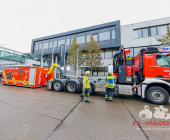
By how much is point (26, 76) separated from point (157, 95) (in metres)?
10.9

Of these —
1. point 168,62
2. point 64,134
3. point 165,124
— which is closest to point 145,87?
point 168,62

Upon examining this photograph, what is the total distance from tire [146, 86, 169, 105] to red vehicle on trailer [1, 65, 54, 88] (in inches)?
361

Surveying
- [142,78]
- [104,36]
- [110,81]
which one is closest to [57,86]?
[110,81]

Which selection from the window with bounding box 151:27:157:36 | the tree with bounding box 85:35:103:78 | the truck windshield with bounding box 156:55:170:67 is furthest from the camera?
the window with bounding box 151:27:157:36

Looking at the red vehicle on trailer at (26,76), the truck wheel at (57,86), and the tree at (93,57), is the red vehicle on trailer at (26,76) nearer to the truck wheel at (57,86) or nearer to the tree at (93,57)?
the truck wheel at (57,86)

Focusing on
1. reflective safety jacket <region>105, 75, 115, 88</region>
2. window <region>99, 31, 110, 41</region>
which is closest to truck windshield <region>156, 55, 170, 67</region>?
reflective safety jacket <region>105, 75, 115, 88</region>

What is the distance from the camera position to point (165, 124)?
2.43 m

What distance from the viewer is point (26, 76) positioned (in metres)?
8.63

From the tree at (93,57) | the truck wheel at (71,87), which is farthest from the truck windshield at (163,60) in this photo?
the tree at (93,57)

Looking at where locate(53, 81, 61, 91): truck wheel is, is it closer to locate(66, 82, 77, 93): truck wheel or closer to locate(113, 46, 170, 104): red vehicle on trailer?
locate(66, 82, 77, 93): truck wheel

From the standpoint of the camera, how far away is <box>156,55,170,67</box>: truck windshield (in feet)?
14.1

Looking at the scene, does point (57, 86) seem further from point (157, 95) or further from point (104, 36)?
point (104, 36)

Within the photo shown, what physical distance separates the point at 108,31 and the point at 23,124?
17277 mm

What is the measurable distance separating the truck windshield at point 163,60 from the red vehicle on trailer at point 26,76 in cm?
966
